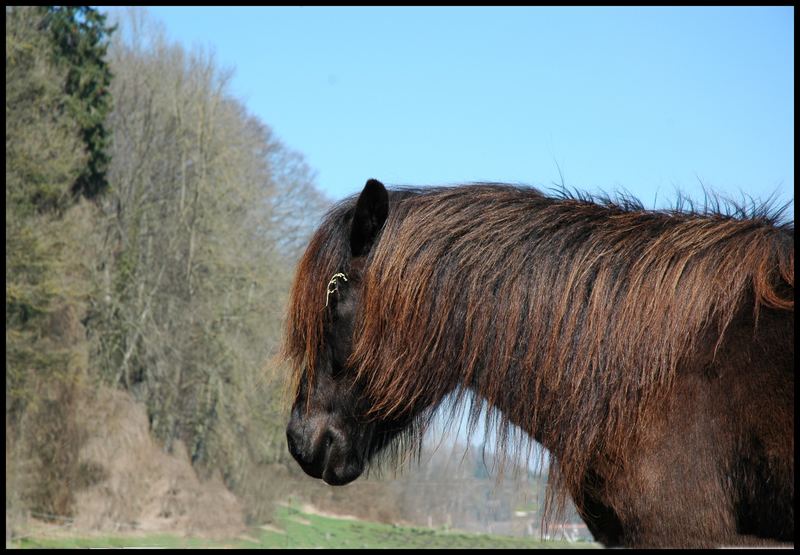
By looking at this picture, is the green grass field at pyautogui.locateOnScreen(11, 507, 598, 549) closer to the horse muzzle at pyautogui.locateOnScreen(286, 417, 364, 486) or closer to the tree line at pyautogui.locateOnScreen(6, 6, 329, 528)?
the tree line at pyautogui.locateOnScreen(6, 6, 329, 528)

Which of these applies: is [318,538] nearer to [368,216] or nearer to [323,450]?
[323,450]

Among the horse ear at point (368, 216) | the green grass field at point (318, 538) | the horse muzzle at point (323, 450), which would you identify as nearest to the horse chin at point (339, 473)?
the horse muzzle at point (323, 450)

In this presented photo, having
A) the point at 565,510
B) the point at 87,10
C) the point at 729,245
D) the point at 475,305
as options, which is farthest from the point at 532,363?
the point at 87,10

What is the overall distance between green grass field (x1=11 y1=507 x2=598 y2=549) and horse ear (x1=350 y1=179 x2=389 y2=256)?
20767 millimetres

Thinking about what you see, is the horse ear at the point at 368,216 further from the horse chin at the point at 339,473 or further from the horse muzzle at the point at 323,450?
the horse chin at the point at 339,473

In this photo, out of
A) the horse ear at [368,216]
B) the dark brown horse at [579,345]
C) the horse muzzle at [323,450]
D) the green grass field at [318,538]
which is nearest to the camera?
the dark brown horse at [579,345]

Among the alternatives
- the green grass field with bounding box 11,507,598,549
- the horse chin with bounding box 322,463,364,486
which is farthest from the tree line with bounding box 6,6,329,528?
the horse chin with bounding box 322,463,364,486

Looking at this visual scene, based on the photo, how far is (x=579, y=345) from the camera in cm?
319

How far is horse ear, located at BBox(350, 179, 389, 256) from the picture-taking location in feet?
12.0

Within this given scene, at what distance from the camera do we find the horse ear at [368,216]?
3.66 m

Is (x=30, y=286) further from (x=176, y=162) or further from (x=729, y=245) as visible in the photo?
(x=729, y=245)

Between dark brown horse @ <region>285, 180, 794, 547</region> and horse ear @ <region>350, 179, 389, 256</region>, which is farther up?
horse ear @ <region>350, 179, 389, 256</region>

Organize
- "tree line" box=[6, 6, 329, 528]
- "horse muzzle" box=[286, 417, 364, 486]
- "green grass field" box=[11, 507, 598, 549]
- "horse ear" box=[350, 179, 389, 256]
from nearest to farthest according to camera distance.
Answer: "horse ear" box=[350, 179, 389, 256] → "horse muzzle" box=[286, 417, 364, 486] → "green grass field" box=[11, 507, 598, 549] → "tree line" box=[6, 6, 329, 528]

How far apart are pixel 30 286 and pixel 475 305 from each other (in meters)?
19.5
